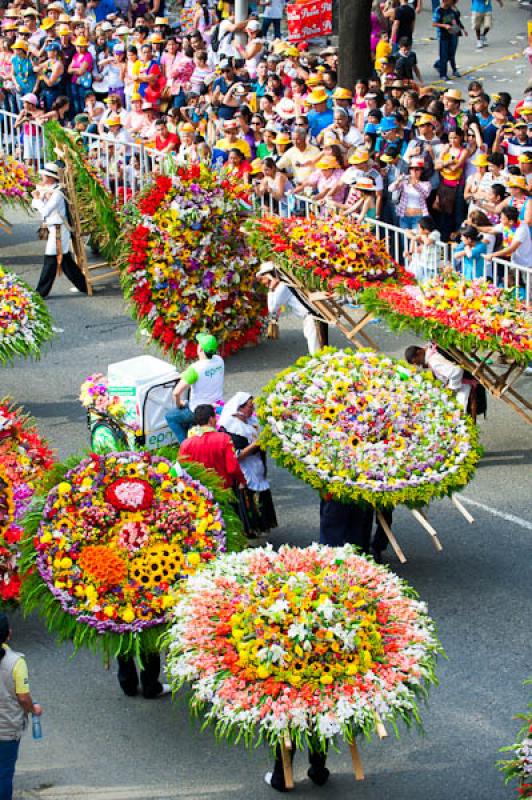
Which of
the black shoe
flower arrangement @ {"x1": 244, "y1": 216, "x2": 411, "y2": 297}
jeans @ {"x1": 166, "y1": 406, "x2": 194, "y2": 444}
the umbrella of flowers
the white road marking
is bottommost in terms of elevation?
the white road marking

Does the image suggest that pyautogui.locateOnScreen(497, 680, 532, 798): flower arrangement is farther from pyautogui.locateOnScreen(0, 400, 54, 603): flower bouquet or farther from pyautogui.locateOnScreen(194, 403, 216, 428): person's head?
pyautogui.locateOnScreen(194, 403, 216, 428): person's head

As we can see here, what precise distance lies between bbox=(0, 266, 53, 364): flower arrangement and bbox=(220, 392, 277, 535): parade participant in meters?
2.74

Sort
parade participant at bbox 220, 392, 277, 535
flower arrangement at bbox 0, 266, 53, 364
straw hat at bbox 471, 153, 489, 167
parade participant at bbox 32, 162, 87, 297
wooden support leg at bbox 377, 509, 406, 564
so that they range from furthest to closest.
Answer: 1. parade participant at bbox 32, 162, 87, 297
2. straw hat at bbox 471, 153, 489, 167
3. flower arrangement at bbox 0, 266, 53, 364
4. parade participant at bbox 220, 392, 277, 535
5. wooden support leg at bbox 377, 509, 406, 564

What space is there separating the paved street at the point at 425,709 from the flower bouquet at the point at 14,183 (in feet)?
15.7

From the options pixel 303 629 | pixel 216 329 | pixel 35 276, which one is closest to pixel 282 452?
pixel 303 629

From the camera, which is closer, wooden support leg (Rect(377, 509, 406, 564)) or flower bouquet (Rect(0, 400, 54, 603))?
flower bouquet (Rect(0, 400, 54, 603))

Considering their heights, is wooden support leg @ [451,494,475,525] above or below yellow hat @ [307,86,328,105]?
below

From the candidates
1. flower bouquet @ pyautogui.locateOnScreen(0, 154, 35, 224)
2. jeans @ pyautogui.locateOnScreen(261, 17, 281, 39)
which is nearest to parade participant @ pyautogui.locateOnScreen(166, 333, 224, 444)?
flower bouquet @ pyautogui.locateOnScreen(0, 154, 35, 224)

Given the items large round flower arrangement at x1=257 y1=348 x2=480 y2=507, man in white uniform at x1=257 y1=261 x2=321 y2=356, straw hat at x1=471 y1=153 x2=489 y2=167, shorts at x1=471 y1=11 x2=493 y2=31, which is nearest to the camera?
large round flower arrangement at x1=257 y1=348 x2=480 y2=507

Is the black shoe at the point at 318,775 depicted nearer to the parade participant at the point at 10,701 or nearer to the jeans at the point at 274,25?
the parade participant at the point at 10,701

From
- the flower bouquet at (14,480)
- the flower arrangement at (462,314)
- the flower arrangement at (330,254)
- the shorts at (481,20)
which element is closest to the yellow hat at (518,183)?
the flower arrangement at (330,254)

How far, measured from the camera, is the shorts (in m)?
28.2

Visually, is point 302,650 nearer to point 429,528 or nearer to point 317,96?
point 429,528

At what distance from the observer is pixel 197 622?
8734 mm
